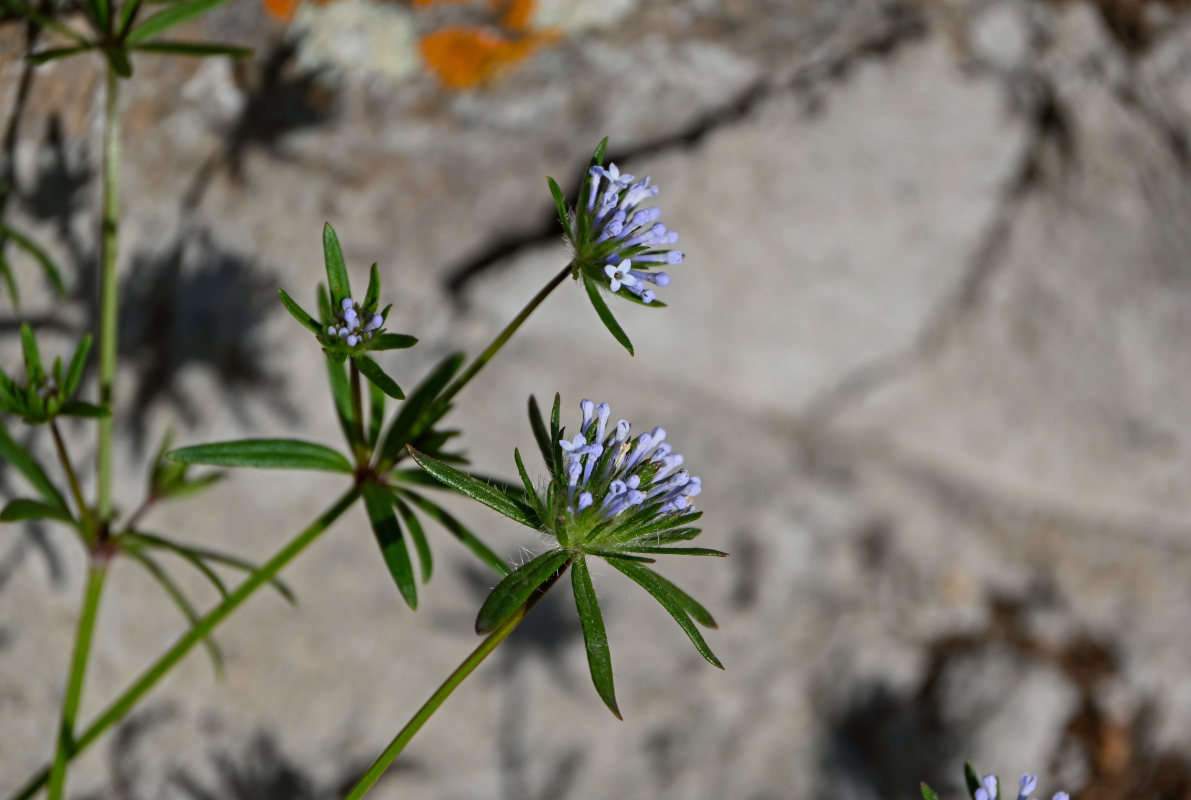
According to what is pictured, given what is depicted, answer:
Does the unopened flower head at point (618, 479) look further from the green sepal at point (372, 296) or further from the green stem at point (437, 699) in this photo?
the green sepal at point (372, 296)

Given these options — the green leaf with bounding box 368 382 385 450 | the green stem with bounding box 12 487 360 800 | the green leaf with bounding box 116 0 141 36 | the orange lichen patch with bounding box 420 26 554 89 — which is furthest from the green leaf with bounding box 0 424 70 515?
the orange lichen patch with bounding box 420 26 554 89

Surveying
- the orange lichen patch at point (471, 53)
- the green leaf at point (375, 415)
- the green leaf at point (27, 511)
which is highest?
the orange lichen patch at point (471, 53)

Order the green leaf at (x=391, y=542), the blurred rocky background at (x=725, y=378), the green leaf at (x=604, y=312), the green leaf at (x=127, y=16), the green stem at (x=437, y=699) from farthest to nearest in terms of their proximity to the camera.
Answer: the blurred rocky background at (x=725, y=378), the green leaf at (x=127, y=16), the green leaf at (x=391, y=542), the green leaf at (x=604, y=312), the green stem at (x=437, y=699)

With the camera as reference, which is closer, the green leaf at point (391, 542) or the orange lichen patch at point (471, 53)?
the green leaf at point (391, 542)

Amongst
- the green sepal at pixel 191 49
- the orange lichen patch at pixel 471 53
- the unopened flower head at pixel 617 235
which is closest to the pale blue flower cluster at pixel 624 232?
the unopened flower head at pixel 617 235

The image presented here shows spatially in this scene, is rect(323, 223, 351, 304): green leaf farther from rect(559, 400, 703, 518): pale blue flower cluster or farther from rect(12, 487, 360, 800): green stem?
rect(559, 400, 703, 518): pale blue flower cluster

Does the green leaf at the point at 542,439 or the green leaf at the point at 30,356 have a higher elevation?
the green leaf at the point at 30,356

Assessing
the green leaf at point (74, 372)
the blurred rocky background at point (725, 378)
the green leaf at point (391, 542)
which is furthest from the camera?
the blurred rocky background at point (725, 378)
